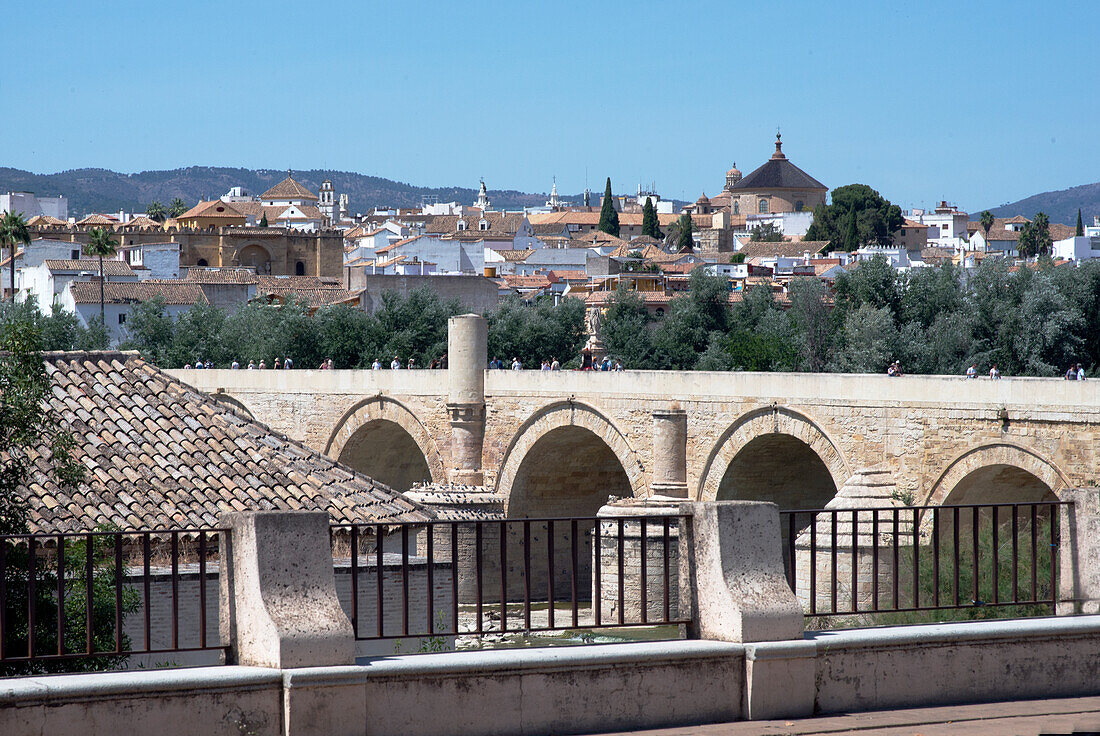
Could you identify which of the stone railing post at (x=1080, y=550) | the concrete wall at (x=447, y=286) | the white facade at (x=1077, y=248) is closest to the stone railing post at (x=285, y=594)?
the stone railing post at (x=1080, y=550)

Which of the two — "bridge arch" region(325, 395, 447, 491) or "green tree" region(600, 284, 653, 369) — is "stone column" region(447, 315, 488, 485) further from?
"green tree" region(600, 284, 653, 369)

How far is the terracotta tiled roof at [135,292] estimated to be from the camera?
153 feet

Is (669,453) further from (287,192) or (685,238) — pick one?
(287,192)

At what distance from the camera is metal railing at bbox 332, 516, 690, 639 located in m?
5.21

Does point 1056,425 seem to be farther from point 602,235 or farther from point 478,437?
point 602,235

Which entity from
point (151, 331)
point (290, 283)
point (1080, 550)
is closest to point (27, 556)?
point (1080, 550)

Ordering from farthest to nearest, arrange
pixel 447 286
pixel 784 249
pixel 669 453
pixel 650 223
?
pixel 650 223 < pixel 784 249 < pixel 447 286 < pixel 669 453

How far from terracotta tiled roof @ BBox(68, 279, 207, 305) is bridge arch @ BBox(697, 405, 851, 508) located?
30.4 m

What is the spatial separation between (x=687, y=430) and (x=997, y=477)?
15.1 feet

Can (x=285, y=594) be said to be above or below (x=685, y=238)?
below

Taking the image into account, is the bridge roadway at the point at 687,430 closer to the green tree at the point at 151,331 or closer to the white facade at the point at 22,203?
the green tree at the point at 151,331

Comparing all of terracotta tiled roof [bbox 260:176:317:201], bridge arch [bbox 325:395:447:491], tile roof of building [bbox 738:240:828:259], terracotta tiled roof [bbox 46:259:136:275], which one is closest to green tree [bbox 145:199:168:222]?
terracotta tiled roof [bbox 260:176:317:201]

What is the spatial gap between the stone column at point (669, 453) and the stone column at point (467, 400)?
394cm

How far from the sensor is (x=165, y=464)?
10.6 metres
